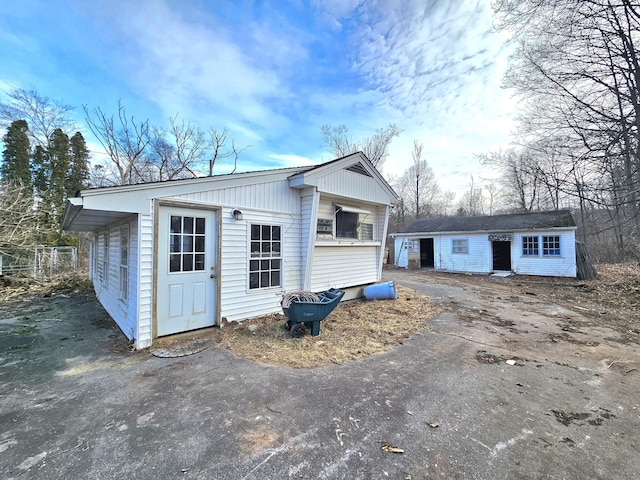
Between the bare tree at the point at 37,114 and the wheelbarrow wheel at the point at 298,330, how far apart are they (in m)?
22.0

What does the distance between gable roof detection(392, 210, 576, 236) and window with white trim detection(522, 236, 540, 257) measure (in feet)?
2.25

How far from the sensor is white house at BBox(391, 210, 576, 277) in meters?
13.0

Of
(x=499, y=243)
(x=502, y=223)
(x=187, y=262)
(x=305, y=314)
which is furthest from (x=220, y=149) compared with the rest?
(x=499, y=243)

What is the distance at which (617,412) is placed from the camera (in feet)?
9.22

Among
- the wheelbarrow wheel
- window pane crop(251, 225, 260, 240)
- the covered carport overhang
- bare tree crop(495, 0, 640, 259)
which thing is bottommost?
the wheelbarrow wheel

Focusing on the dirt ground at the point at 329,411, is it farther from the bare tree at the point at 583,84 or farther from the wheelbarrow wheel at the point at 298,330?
the bare tree at the point at 583,84

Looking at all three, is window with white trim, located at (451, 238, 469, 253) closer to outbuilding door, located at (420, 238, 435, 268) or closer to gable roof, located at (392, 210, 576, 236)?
gable roof, located at (392, 210, 576, 236)

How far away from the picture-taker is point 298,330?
487 centimetres

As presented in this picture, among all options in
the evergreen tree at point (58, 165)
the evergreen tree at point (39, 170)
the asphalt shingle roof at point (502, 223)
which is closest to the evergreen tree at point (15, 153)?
the evergreen tree at point (39, 170)

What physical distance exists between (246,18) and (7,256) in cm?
1247

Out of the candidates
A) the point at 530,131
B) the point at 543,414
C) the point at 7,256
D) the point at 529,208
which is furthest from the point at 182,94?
the point at 529,208

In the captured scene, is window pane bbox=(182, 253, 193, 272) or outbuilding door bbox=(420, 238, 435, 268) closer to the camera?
window pane bbox=(182, 253, 193, 272)

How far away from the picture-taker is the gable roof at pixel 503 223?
1333 cm

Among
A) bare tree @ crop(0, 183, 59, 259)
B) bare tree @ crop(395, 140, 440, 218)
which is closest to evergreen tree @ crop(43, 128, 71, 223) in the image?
bare tree @ crop(0, 183, 59, 259)
